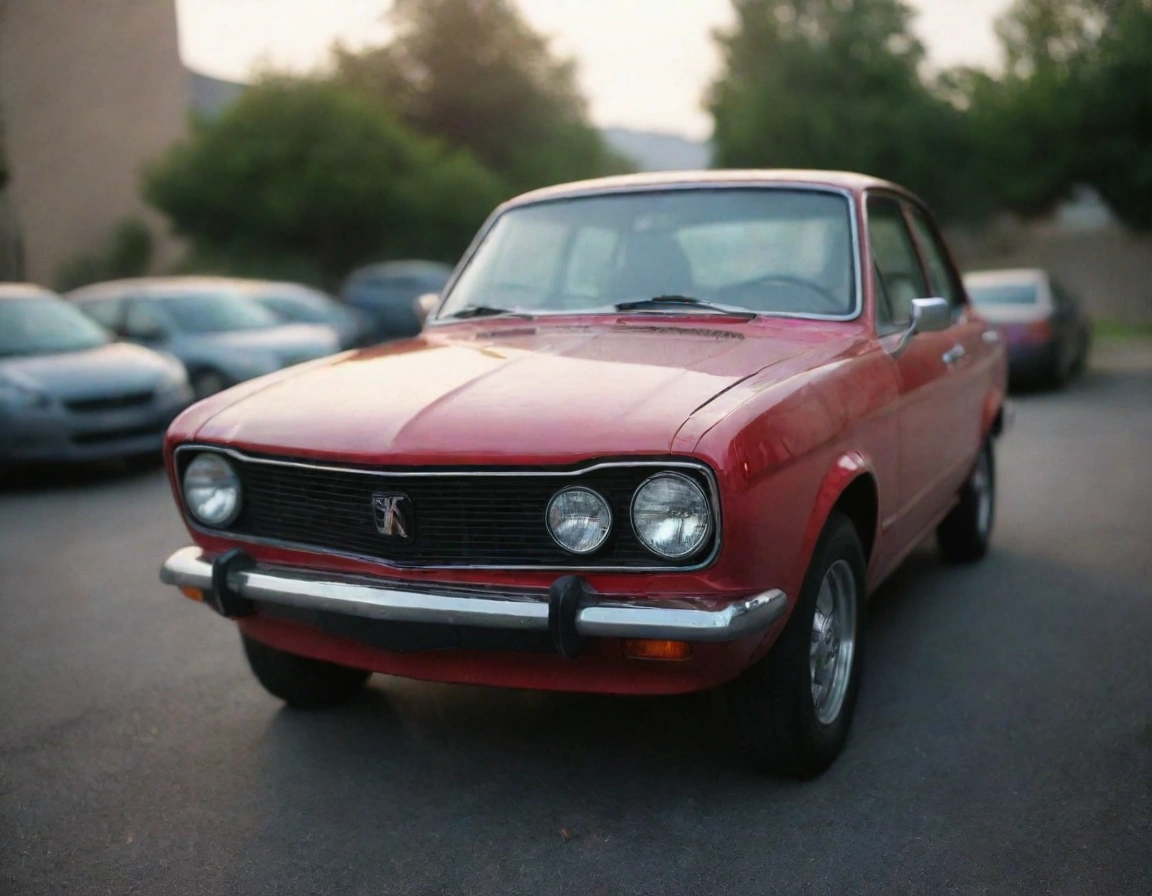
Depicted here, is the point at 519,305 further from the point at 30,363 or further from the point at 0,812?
the point at 30,363

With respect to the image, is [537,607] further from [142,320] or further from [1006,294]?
[1006,294]

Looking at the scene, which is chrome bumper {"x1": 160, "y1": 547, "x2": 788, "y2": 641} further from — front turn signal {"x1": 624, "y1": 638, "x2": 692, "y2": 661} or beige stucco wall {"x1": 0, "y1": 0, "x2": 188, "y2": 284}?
beige stucco wall {"x1": 0, "y1": 0, "x2": 188, "y2": 284}

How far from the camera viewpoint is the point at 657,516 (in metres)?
2.92

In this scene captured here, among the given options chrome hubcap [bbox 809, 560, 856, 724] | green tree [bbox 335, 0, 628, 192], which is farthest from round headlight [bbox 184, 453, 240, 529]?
green tree [bbox 335, 0, 628, 192]

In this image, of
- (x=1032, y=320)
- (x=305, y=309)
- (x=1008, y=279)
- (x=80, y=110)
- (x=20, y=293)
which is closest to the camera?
(x=20, y=293)

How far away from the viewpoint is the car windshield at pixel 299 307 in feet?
52.5

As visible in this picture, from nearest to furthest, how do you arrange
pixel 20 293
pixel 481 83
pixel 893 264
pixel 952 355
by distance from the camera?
pixel 893 264 → pixel 952 355 → pixel 20 293 → pixel 481 83

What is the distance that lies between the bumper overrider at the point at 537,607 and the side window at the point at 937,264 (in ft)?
8.86

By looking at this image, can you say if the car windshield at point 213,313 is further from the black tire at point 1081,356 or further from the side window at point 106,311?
the black tire at point 1081,356

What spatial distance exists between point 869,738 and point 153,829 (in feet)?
6.96

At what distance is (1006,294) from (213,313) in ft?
29.5

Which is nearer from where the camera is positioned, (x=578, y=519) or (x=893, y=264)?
(x=578, y=519)

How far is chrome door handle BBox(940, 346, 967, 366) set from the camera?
473 centimetres

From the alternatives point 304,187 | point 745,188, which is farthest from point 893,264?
point 304,187
